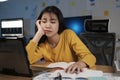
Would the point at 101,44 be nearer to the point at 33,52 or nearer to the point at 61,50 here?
the point at 61,50

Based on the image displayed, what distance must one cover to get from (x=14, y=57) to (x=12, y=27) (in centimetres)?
355

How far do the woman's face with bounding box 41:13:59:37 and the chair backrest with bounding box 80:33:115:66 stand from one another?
753mm

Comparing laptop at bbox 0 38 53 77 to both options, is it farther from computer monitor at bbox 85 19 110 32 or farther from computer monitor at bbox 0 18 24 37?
computer monitor at bbox 0 18 24 37

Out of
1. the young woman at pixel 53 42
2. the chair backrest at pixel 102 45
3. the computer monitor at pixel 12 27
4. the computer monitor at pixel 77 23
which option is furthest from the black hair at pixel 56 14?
the computer monitor at pixel 12 27

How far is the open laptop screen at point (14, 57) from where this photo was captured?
1172mm

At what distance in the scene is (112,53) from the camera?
2297 mm

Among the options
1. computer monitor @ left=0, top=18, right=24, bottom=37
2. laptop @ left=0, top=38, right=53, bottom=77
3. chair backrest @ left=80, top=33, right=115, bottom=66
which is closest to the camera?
laptop @ left=0, top=38, right=53, bottom=77

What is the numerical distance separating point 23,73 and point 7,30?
3.61m

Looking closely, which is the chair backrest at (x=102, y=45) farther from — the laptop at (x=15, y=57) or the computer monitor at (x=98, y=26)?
the laptop at (x=15, y=57)

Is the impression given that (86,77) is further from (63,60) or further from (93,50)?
(93,50)

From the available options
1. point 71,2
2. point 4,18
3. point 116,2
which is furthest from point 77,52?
point 4,18

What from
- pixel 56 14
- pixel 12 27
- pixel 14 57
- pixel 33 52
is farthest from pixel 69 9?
pixel 14 57

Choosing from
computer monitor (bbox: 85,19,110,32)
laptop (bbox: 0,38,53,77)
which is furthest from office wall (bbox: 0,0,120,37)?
laptop (bbox: 0,38,53,77)

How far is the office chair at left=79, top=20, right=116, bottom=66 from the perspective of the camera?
2312mm
